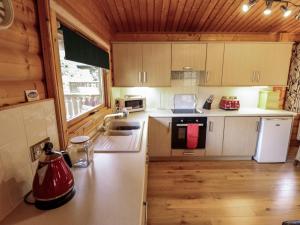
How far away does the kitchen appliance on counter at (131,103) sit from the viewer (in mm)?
2916

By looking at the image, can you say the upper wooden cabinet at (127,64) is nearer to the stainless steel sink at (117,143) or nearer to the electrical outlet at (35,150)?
the stainless steel sink at (117,143)

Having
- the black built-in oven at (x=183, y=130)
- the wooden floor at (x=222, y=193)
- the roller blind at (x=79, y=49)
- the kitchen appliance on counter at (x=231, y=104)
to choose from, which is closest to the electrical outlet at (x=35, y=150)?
the roller blind at (x=79, y=49)

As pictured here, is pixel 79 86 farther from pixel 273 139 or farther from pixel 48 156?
pixel 273 139

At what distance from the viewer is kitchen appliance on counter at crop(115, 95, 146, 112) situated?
115 inches

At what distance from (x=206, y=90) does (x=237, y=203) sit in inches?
80.7

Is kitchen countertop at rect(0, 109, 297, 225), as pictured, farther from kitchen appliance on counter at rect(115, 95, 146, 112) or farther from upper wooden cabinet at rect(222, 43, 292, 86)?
upper wooden cabinet at rect(222, 43, 292, 86)

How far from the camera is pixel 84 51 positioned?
5.42 ft

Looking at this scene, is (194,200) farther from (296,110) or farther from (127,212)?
(296,110)

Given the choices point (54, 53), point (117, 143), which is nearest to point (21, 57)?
point (54, 53)

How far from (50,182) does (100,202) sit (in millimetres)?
251

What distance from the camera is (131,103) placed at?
10.0 feet

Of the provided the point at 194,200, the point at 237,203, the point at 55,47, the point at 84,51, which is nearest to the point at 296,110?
the point at 237,203

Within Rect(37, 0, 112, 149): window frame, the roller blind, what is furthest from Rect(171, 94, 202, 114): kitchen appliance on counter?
Rect(37, 0, 112, 149): window frame

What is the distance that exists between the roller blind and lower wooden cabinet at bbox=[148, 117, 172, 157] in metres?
1.38
